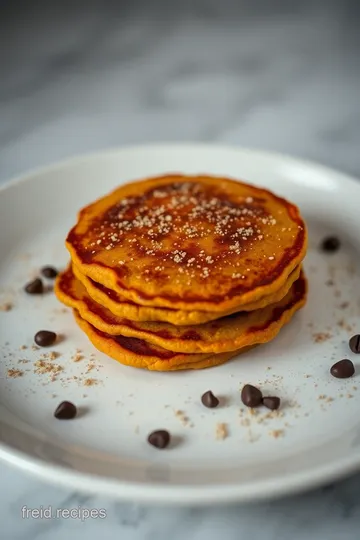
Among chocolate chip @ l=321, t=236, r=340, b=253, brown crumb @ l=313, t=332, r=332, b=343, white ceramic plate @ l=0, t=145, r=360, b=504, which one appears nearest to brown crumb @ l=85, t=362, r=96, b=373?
white ceramic plate @ l=0, t=145, r=360, b=504

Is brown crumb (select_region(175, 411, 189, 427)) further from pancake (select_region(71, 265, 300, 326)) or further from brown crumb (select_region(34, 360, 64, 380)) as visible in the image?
brown crumb (select_region(34, 360, 64, 380))

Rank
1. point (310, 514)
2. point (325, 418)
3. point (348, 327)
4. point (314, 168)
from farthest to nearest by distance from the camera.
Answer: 1. point (314, 168)
2. point (348, 327)
3. point (325, 418)
4. point (310, 514)

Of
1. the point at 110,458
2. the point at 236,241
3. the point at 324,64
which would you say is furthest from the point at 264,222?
the point at 324,64

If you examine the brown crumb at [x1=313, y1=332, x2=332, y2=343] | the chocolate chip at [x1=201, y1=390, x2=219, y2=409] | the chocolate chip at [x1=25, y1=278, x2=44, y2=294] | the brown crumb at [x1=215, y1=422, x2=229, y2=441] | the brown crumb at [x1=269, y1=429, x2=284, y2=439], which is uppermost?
the chocolate chip at [x1=25, y1=278, x2=44, y2=294]

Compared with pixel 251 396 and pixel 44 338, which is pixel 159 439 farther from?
pixel 44 338

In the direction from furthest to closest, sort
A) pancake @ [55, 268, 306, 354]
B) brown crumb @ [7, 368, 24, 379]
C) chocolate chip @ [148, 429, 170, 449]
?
brown crumb @ [7, 368, 24, 379], pancake @ [55, 268, 306, 354], chocolate chip @ [148, 429, 170, 449]

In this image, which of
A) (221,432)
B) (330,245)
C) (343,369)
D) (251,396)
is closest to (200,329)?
(251,396)

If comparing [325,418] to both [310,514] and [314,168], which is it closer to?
[310,514]
